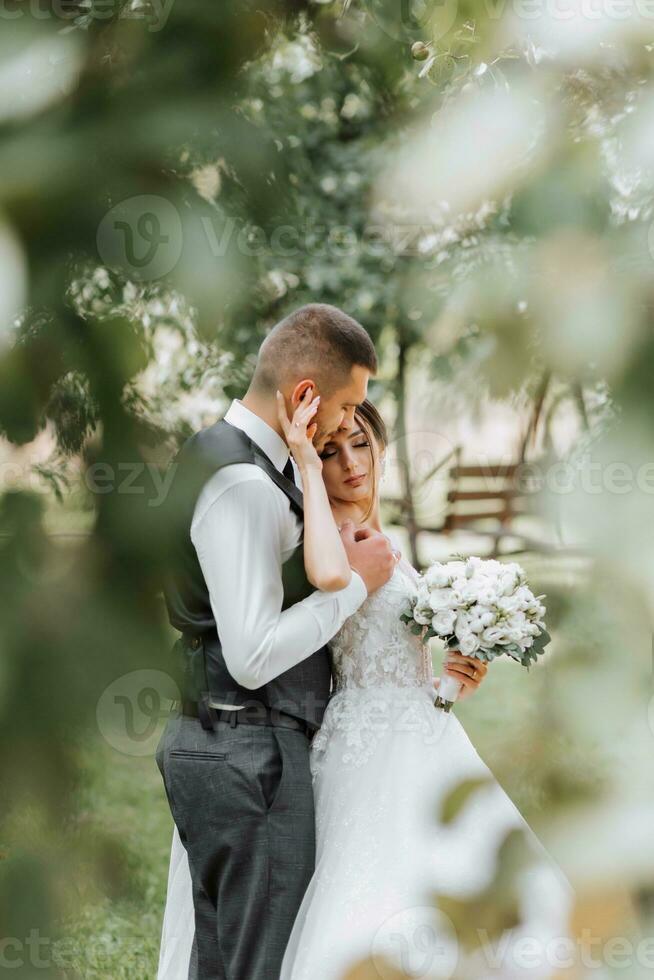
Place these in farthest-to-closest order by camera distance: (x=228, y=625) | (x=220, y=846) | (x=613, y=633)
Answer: (x=220, y=846), (x=228, y=625), (x=613, y=633)

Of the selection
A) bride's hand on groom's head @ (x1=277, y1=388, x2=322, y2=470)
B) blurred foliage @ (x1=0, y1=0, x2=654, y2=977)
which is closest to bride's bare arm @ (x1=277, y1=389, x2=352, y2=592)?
bride's hand on groom's head @ (x1=277, y1=388, x2=322, y2=470)

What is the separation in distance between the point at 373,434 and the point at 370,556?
271mm

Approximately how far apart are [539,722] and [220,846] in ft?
5.10

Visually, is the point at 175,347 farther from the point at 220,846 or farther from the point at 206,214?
the point at 220,846

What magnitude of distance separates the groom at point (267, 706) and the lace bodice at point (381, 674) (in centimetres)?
15

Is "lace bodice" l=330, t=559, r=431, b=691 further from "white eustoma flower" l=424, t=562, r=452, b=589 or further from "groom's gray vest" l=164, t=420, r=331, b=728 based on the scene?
"white eustoma flower" l=424, t=562, r=452, b=589

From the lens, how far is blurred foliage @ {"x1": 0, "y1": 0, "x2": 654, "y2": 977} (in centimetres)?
32

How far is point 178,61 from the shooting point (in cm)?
40

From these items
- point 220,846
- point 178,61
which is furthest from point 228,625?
point 178,61

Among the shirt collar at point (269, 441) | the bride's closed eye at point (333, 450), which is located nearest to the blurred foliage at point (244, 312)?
the shirt collar at point (269, 441)

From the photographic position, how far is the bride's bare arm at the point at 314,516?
159 centimetres

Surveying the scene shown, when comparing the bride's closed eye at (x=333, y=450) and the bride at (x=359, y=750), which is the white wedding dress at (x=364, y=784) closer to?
the bride at (x=359, y=750)

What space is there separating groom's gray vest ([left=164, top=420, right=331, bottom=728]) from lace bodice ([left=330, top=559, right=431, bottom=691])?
38 millimetres

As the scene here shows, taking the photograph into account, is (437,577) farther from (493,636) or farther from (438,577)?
(493,636)
